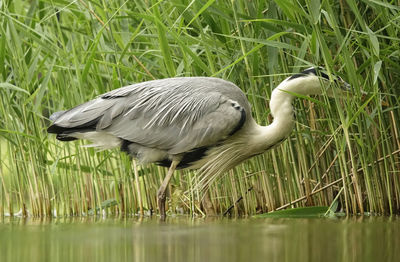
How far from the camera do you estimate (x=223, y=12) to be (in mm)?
4434

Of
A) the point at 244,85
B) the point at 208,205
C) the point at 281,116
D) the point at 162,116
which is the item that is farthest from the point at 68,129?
the point at 281,116

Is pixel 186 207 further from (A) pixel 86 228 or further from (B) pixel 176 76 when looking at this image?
(A) pixel 86 228

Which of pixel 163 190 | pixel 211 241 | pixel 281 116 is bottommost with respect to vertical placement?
pixel 211 241

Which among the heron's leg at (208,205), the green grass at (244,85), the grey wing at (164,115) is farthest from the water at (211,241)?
the heron's leg at (208,205)

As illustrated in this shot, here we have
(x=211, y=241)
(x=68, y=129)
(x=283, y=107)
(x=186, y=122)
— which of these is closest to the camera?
(x=211, y=241)

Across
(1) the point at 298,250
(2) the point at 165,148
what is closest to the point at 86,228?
(2) the point at 165,148

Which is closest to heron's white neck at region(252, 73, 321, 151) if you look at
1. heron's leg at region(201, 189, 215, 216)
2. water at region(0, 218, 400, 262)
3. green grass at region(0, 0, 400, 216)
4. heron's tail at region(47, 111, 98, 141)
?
green grass at region(0, 0, 400, 216)

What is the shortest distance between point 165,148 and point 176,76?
0.53 metres

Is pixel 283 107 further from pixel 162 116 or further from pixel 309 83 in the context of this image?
pixel 162 116

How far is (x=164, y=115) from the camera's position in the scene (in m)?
4.80

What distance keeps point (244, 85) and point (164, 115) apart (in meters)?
0.65

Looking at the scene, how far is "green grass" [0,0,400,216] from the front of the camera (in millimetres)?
4176

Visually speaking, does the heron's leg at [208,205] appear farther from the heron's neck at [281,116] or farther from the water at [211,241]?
the water at [211,241]

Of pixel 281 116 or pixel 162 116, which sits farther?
pixel 162 116
